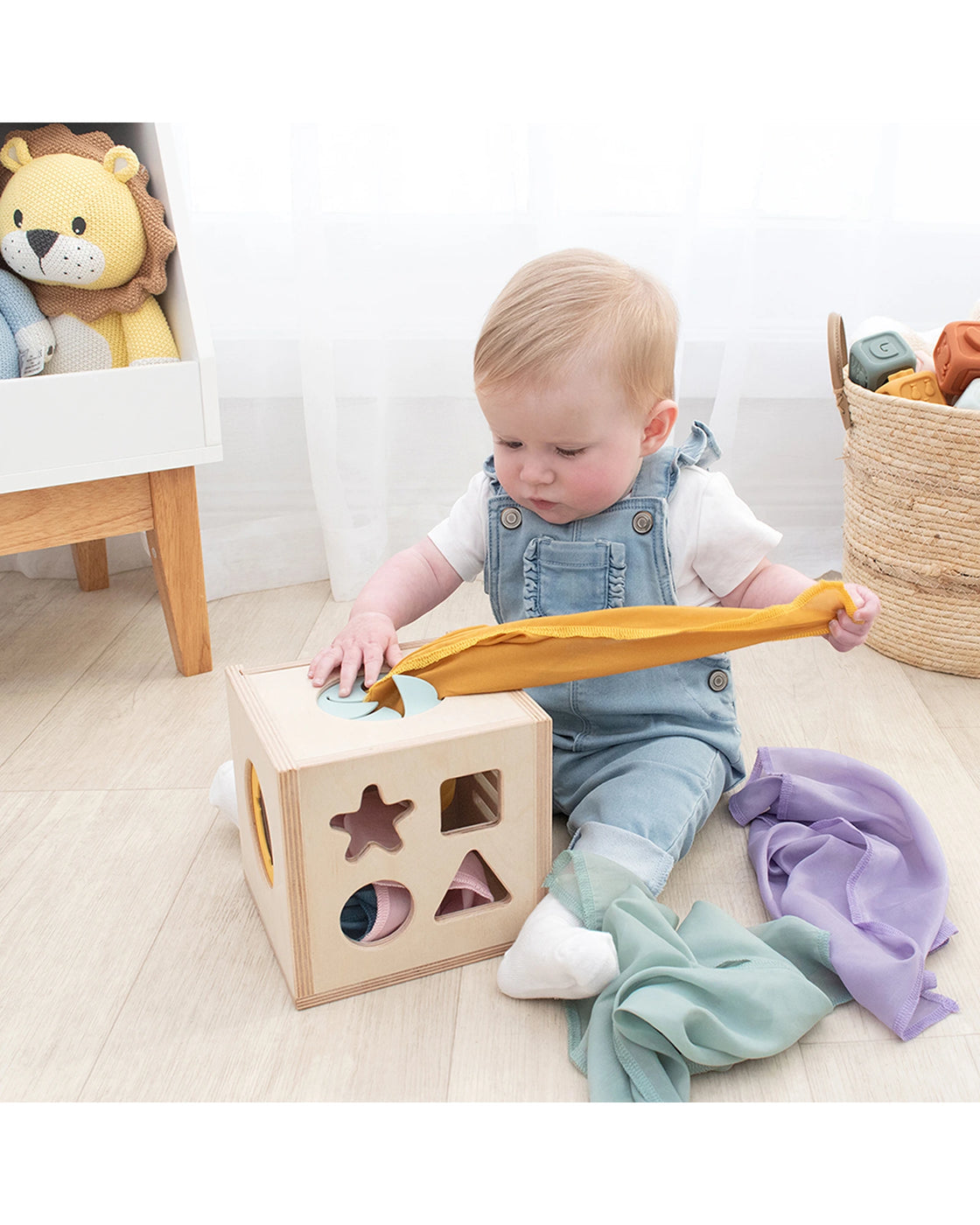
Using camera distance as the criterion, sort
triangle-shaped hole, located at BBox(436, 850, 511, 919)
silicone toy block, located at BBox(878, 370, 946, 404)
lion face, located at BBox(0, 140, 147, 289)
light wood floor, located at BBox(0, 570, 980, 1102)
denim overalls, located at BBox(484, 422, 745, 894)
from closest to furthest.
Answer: light wood floor, located at BBox(0, 570, 980, 1102)
triangle-shaped hole, located at BBox(436, 850, 511, 919)
denim overalls, located at BBox(484, 422, 745, 894)
lion face, located at BBox(0, 140, 147, 289)
silicone toy block, located at BBox(878, 370, 946, 404)

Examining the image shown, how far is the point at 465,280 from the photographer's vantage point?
1.48 metres

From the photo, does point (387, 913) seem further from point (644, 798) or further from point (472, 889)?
point (644, 798)

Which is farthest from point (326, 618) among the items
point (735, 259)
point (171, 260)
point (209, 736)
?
point (735, 259)

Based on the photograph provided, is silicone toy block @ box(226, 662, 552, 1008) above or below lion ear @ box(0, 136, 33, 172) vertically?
below

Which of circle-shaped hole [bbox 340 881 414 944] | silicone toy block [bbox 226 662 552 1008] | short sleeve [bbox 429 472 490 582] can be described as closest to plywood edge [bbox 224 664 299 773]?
silicone toy block [bbox 226 662 552 1008]

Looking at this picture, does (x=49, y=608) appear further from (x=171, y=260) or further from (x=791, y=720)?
(x=791, y=720)

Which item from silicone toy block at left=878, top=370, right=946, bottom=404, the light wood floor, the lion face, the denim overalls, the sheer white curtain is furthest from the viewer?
the sheer white curtain

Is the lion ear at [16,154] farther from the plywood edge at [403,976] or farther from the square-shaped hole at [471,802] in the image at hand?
the plywood edge at [403,976]

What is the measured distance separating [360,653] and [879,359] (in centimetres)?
76

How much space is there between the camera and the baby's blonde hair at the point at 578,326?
803 mm

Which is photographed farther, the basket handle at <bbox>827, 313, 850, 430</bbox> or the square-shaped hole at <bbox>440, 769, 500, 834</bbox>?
the basket handle at <bbox>827, 313, 850, 430</bbox>

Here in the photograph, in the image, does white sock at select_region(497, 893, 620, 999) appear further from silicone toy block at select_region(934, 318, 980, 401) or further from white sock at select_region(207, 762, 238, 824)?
silicone toy block at select_region(934, 318, 980, 401)

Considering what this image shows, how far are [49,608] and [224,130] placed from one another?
0.64 m

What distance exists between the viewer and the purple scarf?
734mm
